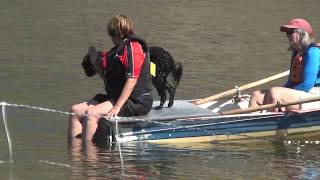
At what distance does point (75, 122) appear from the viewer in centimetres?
1080

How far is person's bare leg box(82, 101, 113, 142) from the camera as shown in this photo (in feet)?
34.3

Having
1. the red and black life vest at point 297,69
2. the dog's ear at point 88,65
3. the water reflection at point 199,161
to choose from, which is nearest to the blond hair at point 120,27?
the dog's ear at point 88,65

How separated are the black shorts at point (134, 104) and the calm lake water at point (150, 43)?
0.38 m

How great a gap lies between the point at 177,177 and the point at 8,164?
161 centimetres

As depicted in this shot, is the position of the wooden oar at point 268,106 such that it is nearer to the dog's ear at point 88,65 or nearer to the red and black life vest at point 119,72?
the red and black life vest at point 119,72

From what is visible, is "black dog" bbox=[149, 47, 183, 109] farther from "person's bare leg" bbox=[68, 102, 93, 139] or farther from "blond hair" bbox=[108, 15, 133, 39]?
"person's bare leg" bbox=[68, 102, 93, 139]

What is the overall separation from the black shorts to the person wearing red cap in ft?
4.81

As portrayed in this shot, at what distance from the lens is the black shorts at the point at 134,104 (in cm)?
1063

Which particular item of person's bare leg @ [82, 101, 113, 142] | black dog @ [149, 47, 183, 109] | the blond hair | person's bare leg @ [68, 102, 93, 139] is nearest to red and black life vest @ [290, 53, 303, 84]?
black dog @ [149, 47, 183, 109]

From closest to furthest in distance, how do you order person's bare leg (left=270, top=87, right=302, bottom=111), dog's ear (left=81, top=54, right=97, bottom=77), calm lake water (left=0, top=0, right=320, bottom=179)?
1. calm lake water (left=0, top=0, right=320, bottom=179)
2. dog's ear (left=81, top=54, right=97, bottom=77)
3. person's bare leg (left=270, top=87, right=302, bottom=111)

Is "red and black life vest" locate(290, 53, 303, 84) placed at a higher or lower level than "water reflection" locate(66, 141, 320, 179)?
higher

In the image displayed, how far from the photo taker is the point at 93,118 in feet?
34.3

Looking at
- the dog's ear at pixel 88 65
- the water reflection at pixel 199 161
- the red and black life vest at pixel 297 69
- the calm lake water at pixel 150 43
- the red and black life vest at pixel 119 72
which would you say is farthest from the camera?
the red and black life vest at pixel 297 69

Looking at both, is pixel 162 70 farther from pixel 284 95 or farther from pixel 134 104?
pixel 284 95
